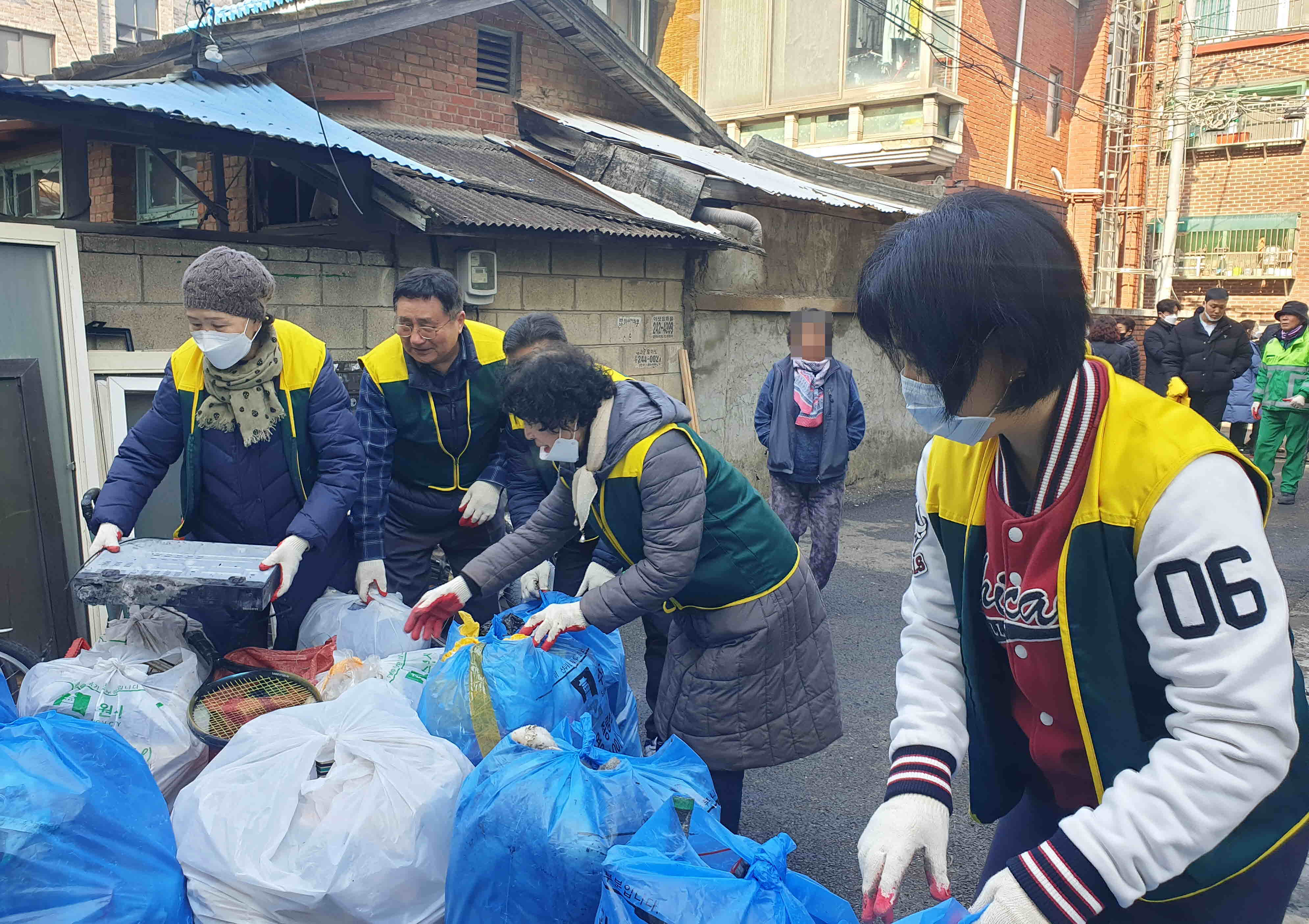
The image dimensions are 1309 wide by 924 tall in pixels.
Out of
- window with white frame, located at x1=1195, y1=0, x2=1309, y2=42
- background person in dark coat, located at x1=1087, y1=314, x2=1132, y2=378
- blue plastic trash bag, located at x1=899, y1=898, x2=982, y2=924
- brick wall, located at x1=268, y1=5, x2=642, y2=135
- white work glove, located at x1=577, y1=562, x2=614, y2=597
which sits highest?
window with white frame, located at x1=1195, y1=0, x2=1309, y2=42

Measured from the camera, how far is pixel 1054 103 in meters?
17.2

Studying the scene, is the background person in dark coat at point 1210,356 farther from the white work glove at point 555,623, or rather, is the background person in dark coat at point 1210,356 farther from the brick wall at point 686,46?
the brick wall at point 686,46

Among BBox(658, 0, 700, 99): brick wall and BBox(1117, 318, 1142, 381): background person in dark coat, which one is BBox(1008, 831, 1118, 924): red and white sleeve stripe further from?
BBox(658, 0, 700, 99): brick wall

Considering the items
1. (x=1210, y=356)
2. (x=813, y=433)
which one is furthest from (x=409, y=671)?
(x=1210, y=356)

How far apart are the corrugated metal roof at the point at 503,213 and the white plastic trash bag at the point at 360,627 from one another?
2757 millimetres

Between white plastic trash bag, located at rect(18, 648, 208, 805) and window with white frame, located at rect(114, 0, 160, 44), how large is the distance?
2096cm

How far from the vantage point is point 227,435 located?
2.86 meters

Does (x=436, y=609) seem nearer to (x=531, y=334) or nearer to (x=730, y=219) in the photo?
(x=531, y=334)

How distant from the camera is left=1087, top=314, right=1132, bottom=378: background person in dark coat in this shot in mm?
8281

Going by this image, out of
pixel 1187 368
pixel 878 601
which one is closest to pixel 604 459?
pixel 878 601

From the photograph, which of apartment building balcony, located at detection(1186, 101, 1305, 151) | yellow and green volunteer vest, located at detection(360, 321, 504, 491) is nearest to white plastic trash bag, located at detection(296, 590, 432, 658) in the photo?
yellow and green volunteer vest, located at detection(360, 321, 504, 491)

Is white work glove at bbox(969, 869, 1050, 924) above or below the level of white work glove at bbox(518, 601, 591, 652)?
above

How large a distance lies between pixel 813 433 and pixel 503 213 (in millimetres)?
2280

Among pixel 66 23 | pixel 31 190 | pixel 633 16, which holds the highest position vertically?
pixel 66 23
